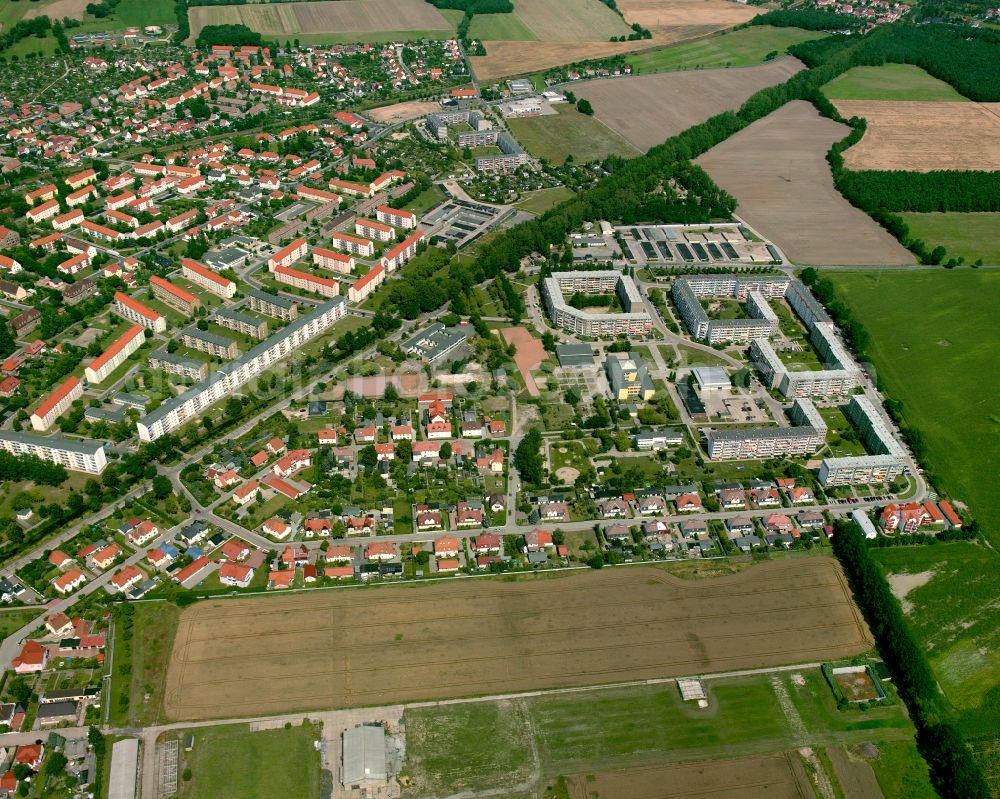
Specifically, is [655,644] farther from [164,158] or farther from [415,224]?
[164,158]

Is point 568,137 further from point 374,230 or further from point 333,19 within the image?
point 333,19

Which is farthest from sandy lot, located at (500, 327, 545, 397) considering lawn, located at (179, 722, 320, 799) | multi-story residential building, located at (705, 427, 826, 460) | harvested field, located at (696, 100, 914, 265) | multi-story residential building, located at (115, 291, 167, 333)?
harvested field, located at (696, 100, 914, 265)

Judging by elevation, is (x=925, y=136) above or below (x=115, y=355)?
above

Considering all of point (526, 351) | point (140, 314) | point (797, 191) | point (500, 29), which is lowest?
point (526, 351)

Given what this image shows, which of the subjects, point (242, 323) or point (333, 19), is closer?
point (242, 323)

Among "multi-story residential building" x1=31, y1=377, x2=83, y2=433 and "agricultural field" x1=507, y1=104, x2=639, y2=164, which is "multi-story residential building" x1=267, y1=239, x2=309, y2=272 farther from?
"agricultural field" x1=507, y1=104, x2=639, y2=164

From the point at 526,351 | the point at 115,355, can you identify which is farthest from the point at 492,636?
the point at 115,355
